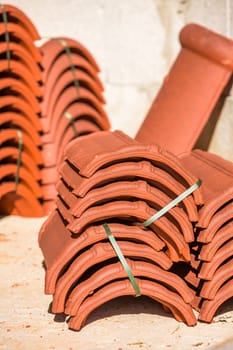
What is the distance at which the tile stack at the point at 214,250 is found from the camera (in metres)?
4.48

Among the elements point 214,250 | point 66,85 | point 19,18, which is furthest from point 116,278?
point 19,18

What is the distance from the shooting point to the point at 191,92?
6.26m

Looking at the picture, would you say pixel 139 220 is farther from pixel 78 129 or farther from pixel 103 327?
pixel 78 129

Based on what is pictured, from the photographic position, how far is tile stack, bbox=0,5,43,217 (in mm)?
6562

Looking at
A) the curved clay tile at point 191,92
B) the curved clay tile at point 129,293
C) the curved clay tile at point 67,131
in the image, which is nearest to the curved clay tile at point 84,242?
the curved clay tile at point 129,293

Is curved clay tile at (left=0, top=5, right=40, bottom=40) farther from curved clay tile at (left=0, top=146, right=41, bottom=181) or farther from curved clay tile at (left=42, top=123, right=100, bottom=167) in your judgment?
curved clay tile at (left=0, top=146, right=41, bottom=181)

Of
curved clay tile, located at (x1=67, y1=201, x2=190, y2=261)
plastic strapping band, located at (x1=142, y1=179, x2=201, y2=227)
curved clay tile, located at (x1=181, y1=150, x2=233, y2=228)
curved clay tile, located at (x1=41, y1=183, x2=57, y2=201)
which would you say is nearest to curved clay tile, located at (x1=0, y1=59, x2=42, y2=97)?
curved clay tile, located at (x1=41, y1=183, x2=57, y2=201)

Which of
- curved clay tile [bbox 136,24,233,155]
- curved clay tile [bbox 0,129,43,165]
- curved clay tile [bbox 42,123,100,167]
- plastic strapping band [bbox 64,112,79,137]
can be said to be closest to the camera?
curved clay tile [bbox 136,24,233,155]

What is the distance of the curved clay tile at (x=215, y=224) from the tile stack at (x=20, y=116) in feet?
8.45

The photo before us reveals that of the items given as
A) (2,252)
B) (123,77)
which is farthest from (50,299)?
(123,77)

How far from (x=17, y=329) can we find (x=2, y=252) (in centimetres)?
149

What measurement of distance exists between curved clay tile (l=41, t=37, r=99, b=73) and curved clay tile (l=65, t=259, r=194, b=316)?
2959mm

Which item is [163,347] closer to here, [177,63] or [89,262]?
[89,262]

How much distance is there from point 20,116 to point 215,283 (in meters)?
2.88
